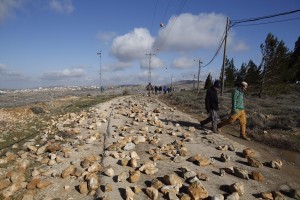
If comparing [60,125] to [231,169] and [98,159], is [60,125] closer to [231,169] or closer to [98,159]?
[98,159]

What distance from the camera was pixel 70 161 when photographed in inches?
286

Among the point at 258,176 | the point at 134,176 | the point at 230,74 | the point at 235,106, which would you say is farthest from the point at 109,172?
the point at 230,74

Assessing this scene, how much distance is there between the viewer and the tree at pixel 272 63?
115ft

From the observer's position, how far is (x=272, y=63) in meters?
35.5

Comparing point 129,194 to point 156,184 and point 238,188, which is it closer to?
point 156,184

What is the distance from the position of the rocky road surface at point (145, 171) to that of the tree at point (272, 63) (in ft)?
96.4

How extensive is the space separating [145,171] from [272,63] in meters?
33.9

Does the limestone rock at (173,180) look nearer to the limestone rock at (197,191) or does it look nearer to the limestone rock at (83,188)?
the limestone rock at (197,191)

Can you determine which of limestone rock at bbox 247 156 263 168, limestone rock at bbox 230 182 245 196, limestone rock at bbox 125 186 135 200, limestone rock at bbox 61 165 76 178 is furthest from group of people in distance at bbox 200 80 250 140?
limestone rock at bbox 61 165 76 178

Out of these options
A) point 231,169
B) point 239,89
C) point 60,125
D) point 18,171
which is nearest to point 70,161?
point 18,171

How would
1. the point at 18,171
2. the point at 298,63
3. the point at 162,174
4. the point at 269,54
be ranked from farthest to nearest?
the point at 298,63, the point at 269,54, the point at 18,171, the point at 162,174

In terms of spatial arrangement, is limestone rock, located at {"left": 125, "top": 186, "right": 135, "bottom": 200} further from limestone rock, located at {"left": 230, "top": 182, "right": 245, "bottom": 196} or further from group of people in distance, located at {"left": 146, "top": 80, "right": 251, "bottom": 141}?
group of people in distance, located at {"left": 146, "top": 80, "right": 251, "bottom": 141}

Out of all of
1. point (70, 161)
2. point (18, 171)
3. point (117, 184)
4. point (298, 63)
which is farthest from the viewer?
point (298, 63)

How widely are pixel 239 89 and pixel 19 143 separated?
315 inches
